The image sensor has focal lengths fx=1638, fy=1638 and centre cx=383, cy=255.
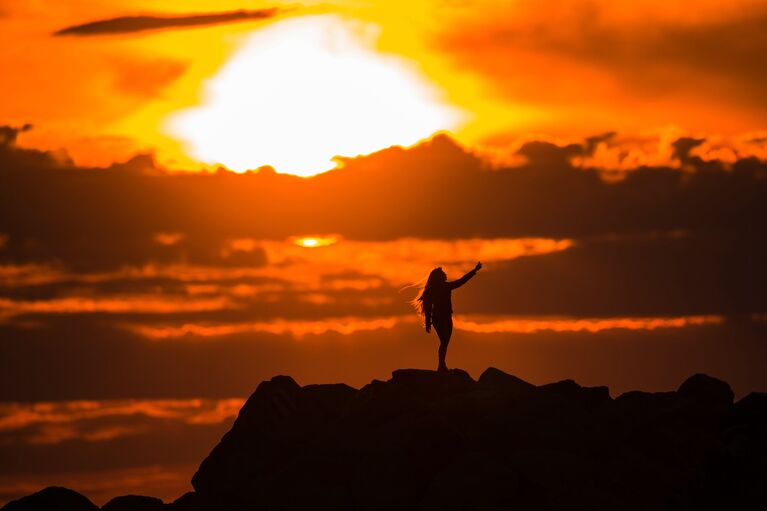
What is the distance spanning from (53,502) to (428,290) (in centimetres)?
1792

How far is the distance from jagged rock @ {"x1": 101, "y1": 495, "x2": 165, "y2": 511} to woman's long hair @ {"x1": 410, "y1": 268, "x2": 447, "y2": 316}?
13.2 metres

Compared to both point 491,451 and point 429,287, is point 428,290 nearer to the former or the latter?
point 429,287

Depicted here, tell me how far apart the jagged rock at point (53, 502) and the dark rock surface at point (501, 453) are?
22.0 feet

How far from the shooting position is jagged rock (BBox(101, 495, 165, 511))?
61.8 m

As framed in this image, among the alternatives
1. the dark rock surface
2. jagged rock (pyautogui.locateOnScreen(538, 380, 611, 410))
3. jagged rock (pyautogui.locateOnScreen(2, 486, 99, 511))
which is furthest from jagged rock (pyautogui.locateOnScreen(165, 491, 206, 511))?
jagged rock (pyautogui.locateOnScreen(538, 380, 611, 410))

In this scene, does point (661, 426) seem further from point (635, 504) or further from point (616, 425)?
point (635, 504)

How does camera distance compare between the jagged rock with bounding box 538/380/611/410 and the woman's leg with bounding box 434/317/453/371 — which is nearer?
the woman's leg with bounding box 434/317/453/371

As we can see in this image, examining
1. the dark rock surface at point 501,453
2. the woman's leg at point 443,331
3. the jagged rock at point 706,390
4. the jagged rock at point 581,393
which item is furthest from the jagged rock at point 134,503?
the jagged rock at point 706,390

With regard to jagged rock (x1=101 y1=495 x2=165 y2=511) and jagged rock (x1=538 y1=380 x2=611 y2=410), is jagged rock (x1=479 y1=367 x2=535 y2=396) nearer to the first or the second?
jagged rock (x1=538 y1=380 x2=611 y2=410)

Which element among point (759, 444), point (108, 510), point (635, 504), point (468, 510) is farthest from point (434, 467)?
point (108, 510)

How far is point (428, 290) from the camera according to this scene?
56.3 m

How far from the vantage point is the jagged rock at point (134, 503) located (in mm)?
61781

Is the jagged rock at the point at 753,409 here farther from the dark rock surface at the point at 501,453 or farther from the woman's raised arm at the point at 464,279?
the woman's raised arm at the point at 464,279

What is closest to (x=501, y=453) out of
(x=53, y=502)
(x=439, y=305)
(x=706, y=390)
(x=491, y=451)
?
(x=491, y=451)
